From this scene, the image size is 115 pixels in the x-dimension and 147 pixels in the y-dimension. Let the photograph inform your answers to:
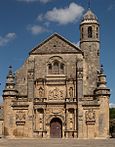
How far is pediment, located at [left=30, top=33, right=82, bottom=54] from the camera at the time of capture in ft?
187

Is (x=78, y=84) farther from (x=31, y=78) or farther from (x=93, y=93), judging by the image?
(x=31, y=78)

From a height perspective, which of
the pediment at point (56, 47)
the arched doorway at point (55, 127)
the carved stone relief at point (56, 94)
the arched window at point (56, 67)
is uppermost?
the pediment at point (56, 47)

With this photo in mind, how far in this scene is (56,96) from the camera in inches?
2210

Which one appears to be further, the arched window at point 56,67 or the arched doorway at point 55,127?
the arched window at point 56,67

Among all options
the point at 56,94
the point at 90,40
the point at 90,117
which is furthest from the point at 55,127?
the point at 90,40

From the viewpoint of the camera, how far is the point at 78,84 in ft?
181

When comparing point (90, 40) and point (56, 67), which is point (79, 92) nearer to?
point (56, 67)

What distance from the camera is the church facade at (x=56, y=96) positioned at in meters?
54.5

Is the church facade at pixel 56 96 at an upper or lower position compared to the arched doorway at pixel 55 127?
upper

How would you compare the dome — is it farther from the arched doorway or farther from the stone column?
the arched doorway

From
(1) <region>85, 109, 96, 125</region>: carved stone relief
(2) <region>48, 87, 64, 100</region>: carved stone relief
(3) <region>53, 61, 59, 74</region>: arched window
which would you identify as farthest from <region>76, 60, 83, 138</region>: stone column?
(3) <region>53, 61, 59, 74</region>: arched window

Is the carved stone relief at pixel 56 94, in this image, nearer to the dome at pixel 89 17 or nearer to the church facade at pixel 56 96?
the church facade at pixel 56 96

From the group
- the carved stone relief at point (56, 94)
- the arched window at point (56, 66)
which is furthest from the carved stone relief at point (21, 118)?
the arched window at point (56, 66)

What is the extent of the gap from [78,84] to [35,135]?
849 cm
